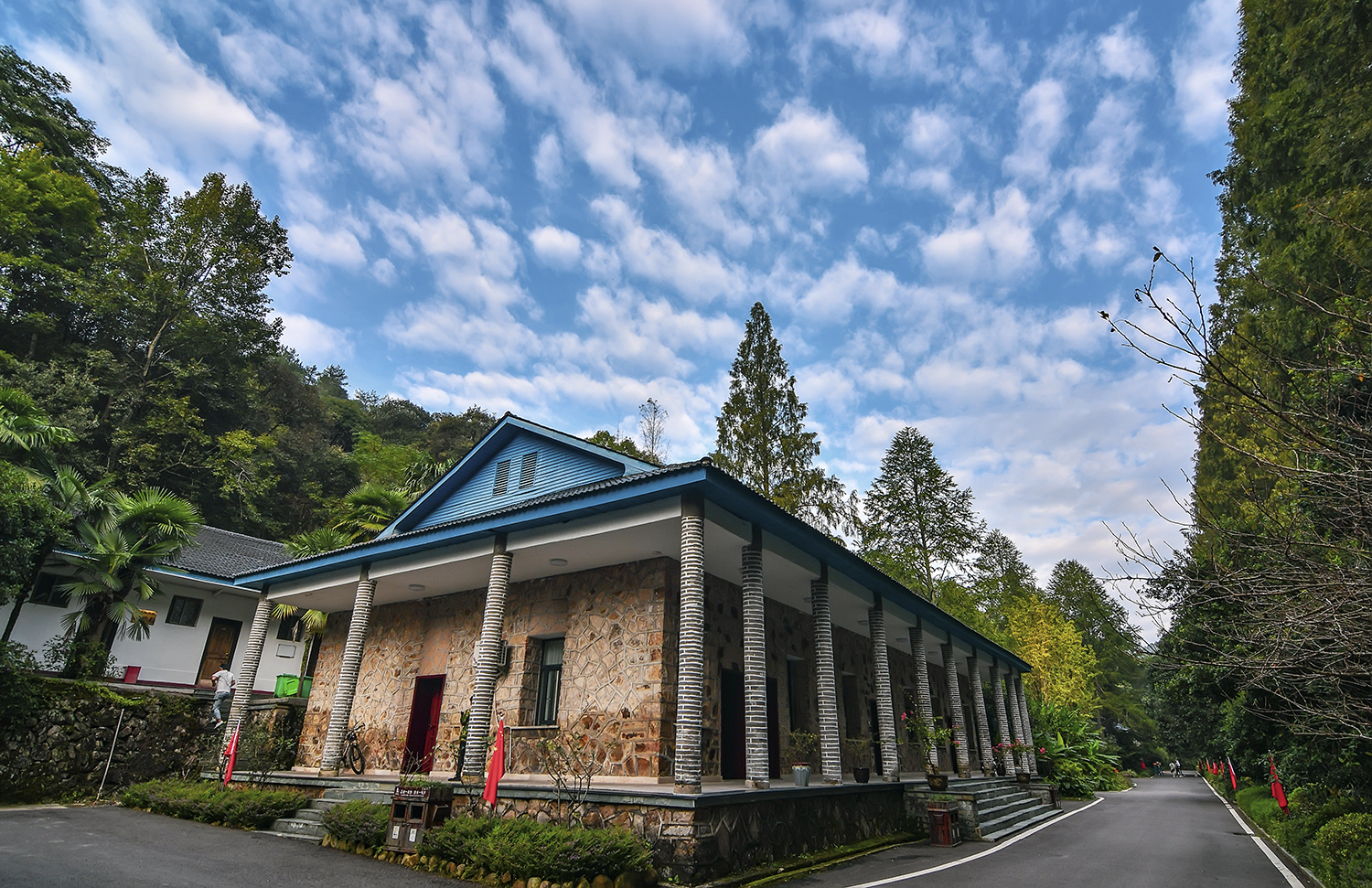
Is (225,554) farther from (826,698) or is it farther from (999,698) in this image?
(999,698)

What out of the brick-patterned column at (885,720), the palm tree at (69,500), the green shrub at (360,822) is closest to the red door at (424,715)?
the green shrub at (360,822)

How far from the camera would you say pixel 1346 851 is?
24.0 feet

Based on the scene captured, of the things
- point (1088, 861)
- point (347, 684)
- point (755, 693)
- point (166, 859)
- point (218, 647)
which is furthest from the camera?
point (218, 647)

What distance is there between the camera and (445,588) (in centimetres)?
1424

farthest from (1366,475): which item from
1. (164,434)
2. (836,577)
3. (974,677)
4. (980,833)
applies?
(164,434)

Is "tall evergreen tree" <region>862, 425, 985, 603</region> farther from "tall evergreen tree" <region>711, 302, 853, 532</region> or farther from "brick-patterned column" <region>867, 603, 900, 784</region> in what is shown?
"brick-patterned column" <region>867, 603, 900, 784</region>

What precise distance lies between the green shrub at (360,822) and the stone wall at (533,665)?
1705 mm

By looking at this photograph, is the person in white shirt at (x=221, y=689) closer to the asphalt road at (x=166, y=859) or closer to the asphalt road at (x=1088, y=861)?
the asphalt road at (x=166, y=859)

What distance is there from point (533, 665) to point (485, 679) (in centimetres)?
262

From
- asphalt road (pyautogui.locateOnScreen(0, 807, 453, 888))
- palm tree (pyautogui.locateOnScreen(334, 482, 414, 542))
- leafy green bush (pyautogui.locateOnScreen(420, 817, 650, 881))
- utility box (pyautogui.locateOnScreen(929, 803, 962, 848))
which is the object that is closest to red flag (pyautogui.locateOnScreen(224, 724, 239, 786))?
asphalt road (pyautogui.locateOnScreen(0, 807, 453, 888))

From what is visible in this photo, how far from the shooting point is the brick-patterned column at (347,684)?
38.8 ft

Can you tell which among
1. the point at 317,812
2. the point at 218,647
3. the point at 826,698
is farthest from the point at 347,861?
the point at 218,647

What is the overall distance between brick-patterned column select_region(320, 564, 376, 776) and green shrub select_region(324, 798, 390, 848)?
2.69 metres

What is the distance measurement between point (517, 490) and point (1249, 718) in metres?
14.7
